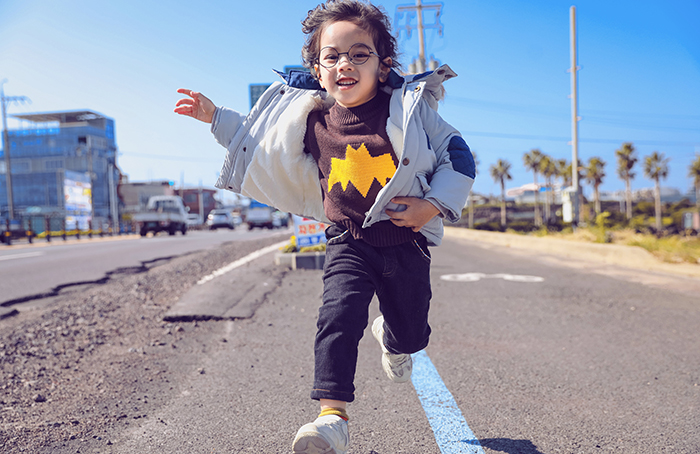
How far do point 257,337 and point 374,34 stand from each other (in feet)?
9.40

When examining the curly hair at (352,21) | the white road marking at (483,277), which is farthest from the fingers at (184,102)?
the white road marking at (483,277)

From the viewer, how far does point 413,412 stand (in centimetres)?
262

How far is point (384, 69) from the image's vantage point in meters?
2.32

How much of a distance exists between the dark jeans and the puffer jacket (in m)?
0.15

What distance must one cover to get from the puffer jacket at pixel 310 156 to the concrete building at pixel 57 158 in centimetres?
9149

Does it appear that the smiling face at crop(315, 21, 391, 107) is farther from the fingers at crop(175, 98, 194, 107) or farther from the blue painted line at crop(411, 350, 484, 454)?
the blue painted line at crop(411, 350, 484, 454)

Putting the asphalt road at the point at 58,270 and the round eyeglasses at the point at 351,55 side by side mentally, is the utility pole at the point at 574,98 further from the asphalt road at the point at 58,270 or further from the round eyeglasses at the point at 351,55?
the round eyeglasses at the point at 351,55

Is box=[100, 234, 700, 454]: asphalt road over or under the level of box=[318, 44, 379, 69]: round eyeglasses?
under

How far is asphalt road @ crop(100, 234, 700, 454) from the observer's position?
2.26 metres

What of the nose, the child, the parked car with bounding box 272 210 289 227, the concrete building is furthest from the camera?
the concrete building

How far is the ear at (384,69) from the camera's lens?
7.54 feet

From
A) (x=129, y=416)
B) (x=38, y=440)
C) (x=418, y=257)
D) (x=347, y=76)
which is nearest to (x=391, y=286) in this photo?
(x=418, y=257)

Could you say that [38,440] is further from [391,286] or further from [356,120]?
[356,120]

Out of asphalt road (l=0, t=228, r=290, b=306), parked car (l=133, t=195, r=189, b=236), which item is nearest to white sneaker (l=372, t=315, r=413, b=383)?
asphalt road (l=0, t=228, r=290, b=306)
